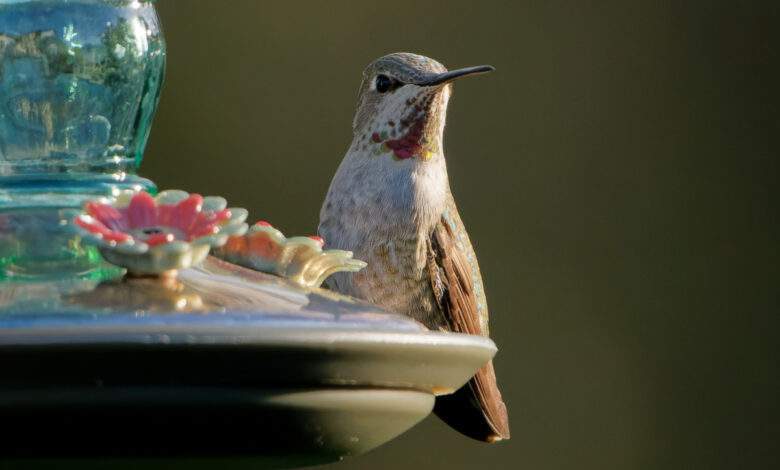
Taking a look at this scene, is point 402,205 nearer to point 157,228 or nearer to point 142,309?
point 157,228

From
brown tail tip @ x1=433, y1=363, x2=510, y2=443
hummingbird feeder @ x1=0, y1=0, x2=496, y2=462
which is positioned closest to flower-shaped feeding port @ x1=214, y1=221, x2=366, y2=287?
hummingbird feeder @ x1=0, y1=0, x2=496, y2=462

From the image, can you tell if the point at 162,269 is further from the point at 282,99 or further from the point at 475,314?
the point at 282,99

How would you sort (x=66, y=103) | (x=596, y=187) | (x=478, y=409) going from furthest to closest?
(x=596, y=187) → (x=478, y=409) → (x=66, y=103)

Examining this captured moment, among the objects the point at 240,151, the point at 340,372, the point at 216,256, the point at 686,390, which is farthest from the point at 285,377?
the point at 686,390

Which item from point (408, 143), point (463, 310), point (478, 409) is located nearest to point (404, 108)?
point (408, 143)

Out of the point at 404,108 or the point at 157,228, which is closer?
the point at 157,228

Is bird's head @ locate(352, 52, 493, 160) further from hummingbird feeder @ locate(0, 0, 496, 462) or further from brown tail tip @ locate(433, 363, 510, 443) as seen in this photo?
hummingbird feeder @ locate(0, 0, 496, 462)
